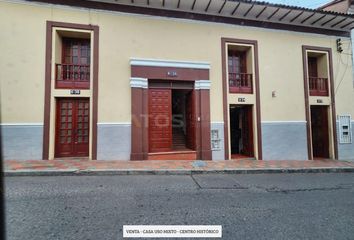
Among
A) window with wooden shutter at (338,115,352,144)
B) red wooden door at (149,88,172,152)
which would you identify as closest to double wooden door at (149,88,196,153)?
red wooden door at (149,88,172,152)

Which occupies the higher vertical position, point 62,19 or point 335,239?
point 62,19

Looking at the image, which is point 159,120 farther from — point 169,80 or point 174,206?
point 174,206

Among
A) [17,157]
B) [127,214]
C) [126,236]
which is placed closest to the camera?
[126,236]

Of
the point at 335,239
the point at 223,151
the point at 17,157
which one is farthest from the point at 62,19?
the point at 335,239

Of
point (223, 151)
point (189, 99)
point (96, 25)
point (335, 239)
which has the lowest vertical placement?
point (335, 239)

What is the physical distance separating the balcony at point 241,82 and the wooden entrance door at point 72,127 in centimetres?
675

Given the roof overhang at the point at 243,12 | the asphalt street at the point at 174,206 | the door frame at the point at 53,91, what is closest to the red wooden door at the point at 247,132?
the asphalt street at the point at 174,206

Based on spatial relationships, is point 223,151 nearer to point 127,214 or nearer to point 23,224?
point 127,214

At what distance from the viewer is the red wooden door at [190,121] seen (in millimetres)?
9750

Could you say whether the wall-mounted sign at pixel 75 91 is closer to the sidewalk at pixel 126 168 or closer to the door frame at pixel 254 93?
the sidewalk at pixel 126 168

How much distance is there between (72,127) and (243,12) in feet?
30.7

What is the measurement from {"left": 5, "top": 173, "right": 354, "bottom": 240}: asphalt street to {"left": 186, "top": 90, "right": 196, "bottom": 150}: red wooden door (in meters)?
3.49

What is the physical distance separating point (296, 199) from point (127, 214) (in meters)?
3.84

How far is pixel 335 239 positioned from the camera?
10.3 ft
